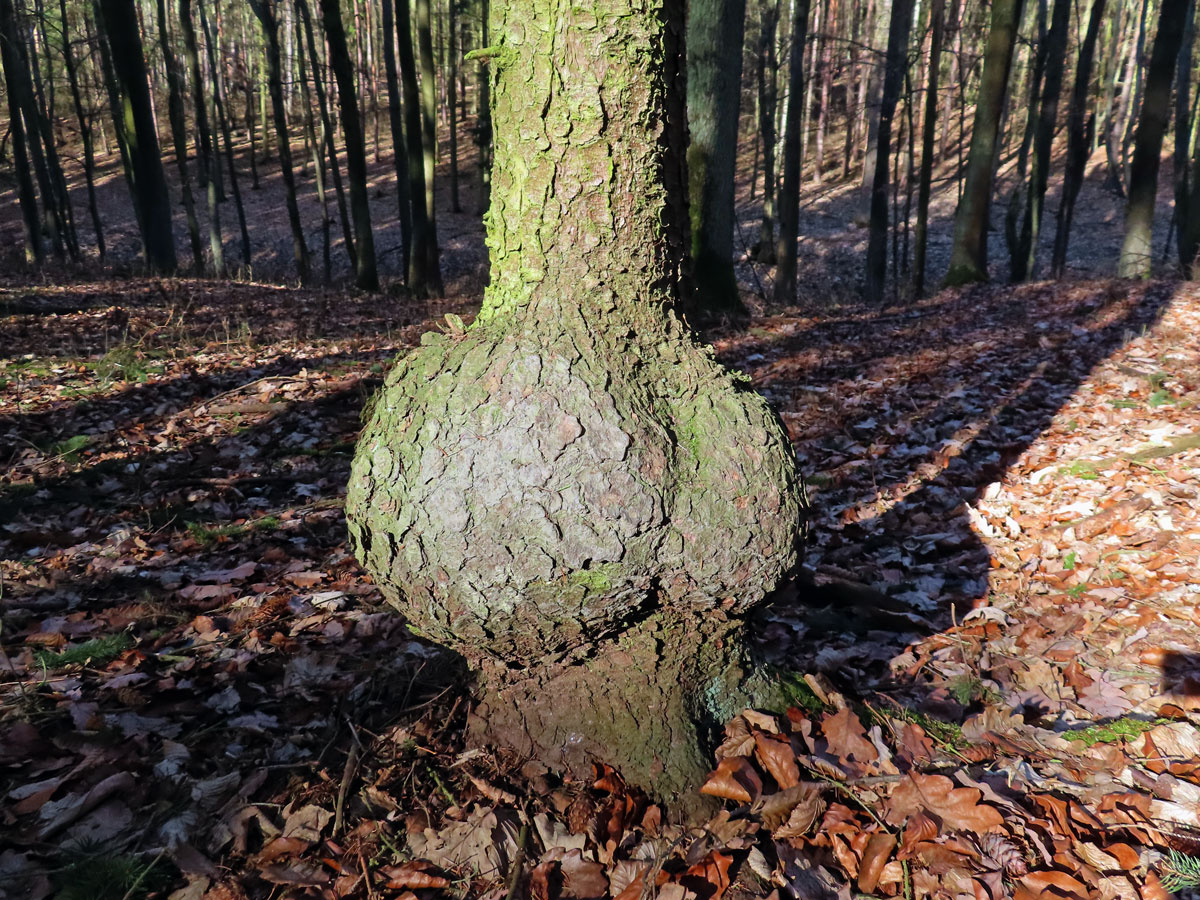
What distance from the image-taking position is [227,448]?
488 centimetres

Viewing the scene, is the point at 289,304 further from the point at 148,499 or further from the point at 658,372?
the point at 658,372

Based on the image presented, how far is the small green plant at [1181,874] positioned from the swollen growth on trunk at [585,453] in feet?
3.29

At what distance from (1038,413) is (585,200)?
15.5 ft

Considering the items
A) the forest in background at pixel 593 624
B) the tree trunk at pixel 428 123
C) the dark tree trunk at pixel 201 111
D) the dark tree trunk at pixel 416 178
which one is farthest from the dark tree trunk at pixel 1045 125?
the dark tree trunk at pixel 201 111

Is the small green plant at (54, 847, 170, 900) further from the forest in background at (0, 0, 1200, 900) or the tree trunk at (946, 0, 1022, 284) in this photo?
the tree trunk at (946, 0, 1022, 284)

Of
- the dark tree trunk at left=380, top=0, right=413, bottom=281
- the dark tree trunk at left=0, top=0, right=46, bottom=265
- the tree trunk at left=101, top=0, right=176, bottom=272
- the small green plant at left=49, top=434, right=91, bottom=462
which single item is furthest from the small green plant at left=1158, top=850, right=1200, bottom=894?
the dark tree trunk at left=0, top=0, right=46, bottom=265

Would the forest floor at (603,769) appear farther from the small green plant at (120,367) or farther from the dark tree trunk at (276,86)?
→ the dark tree trunk at (276,86)

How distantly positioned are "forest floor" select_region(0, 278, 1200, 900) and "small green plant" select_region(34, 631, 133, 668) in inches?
0.9

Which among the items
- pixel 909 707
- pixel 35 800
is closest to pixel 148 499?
pixel 35 800

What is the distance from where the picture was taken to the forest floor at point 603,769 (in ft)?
5.34

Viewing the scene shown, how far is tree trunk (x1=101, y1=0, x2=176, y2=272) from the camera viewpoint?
1159cm

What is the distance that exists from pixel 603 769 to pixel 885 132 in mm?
13187

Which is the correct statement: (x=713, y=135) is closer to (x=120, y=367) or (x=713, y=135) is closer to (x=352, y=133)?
(x=120, y=367)

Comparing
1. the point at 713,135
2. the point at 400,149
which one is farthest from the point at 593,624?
the point at 400,149
